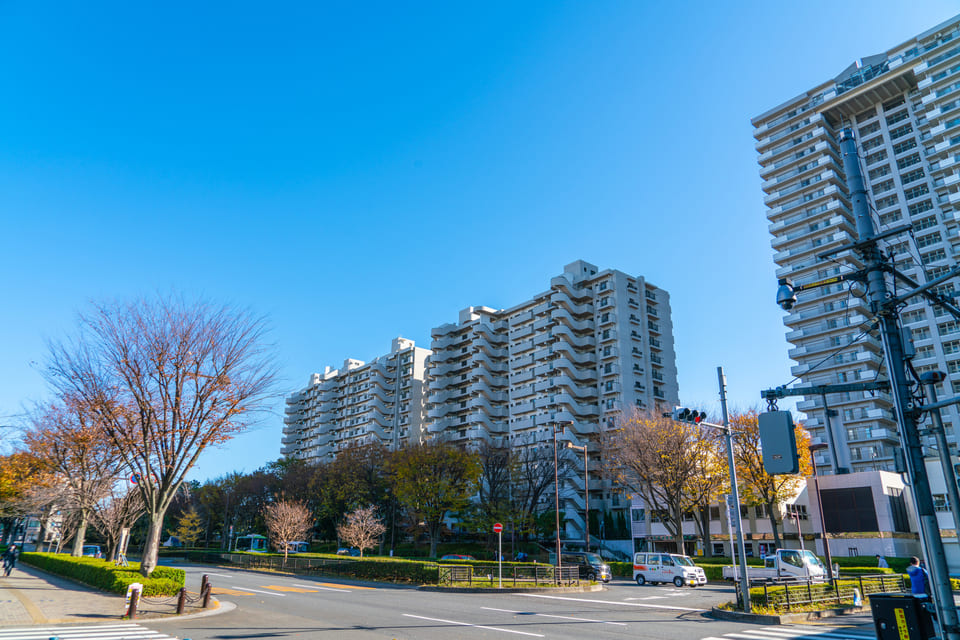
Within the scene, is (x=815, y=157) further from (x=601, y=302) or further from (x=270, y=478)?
(x=270, y=478)

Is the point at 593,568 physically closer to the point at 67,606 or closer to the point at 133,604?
the point at 133,604

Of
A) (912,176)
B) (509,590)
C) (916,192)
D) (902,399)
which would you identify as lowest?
(509,590)

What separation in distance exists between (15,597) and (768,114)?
304 ft

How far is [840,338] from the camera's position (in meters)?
67.8

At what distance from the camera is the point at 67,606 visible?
16.3 meters

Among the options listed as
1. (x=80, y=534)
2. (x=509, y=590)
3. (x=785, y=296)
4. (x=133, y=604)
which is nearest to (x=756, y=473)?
(x=509, y=590)

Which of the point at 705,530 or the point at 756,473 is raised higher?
the point at 756,473

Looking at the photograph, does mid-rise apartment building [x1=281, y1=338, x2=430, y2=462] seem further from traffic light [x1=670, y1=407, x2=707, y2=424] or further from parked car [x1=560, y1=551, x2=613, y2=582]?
traffic light [x1=670, y1=407, x2=707, y2=424]

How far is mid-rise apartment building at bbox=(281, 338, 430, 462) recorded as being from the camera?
102750mm

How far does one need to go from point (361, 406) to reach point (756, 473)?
80010mm

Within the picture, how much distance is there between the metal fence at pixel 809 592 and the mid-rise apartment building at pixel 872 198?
4334 centimetres

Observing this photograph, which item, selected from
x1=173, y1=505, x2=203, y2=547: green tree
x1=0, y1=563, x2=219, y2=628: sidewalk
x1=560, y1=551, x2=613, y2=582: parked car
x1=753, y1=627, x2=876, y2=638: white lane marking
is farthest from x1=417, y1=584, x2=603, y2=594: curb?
x1=173, y1=505, x2=203, y2=547: green tree

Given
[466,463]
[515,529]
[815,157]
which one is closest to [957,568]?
[515,529]

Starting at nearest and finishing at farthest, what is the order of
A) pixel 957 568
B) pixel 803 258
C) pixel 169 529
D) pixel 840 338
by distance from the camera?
pixel 957 568 < pixel 840 338 < pixel 803 258 < pixel 169 529
